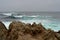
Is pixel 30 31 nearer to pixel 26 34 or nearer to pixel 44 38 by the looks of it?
pixel 26 34

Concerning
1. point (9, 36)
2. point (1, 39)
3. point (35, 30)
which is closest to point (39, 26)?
point (35, 30)

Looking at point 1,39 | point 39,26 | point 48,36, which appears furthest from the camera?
point 1,39

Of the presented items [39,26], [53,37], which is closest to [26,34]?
[39,26]

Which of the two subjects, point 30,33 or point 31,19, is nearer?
point 30,33

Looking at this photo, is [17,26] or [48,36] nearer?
[48,36]

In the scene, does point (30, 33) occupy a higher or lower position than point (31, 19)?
higher

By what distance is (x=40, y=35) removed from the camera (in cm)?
367

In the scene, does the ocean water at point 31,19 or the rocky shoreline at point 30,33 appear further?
the ocean water at point 31,19

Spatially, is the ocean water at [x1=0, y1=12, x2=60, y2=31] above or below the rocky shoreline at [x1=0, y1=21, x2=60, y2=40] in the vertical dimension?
below

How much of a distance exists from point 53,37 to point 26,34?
583mm

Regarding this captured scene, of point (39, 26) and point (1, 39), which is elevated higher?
point (39, 26)

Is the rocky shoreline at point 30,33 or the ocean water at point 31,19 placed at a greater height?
the rocky shoreline at point 30,33

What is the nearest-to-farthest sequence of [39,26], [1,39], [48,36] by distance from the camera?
[48,36]
[39,26]
[1,39]

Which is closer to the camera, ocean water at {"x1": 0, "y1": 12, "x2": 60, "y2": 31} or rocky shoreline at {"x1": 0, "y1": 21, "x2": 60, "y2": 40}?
rocky shoreline at {"x1": 0, "y1": 21, "x2": 60, "y2": 40}
